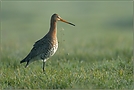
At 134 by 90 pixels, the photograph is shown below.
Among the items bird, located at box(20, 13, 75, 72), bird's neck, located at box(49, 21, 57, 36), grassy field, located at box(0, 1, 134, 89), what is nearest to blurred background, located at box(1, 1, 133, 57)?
grassy field, located at box(0, 1, 134, 89)

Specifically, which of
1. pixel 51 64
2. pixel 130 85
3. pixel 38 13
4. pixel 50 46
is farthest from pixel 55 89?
pixel 38 13

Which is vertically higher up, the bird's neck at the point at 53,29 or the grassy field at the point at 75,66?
the bird's neck at the point at 53,29

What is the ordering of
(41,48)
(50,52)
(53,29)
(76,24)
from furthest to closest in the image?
(76,24), (53,29), (41,48), (50,52)

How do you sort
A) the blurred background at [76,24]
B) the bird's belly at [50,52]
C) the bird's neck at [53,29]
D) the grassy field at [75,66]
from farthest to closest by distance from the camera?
the blurred background at [76,24] < the bird's neck at [53,29] < the bird's belly at [50,52] < the grassy field at [75,66]

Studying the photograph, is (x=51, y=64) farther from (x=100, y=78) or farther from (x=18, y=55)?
(x=100, y=78)

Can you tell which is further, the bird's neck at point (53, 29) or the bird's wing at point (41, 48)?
the bird's neck at point (53, 29)

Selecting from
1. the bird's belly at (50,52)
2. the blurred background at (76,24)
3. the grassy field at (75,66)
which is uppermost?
the bird's belly at (50,52)

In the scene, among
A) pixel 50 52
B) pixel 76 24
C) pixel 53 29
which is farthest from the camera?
pixel 76 24

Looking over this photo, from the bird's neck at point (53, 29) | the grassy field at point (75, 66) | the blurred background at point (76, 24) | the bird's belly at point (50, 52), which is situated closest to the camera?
the grassy field at point (75, 66)

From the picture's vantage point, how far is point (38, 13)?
29.5m

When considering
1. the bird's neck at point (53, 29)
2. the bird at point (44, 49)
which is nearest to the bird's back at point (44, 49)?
the bird at point (44, 49)

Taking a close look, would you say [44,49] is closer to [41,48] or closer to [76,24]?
[41,48]

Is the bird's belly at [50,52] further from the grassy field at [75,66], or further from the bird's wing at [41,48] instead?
the grassy field at [75,66]

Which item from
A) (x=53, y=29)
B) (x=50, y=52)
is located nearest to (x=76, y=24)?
(x=53, y=29)
